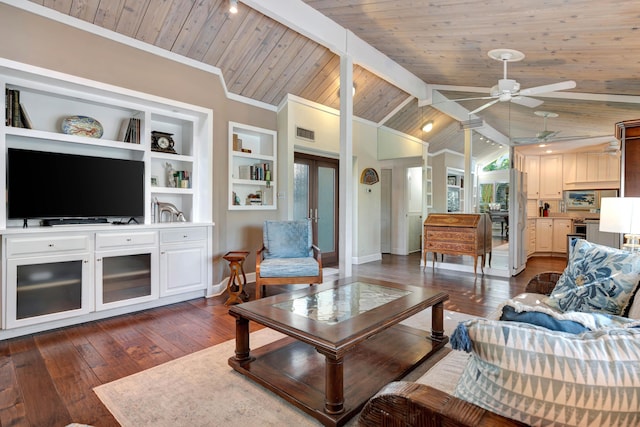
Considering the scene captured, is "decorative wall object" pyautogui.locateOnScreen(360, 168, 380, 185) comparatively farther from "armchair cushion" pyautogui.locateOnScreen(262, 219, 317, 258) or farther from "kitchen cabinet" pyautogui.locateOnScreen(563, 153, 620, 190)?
"kitchen cabinet" pyautogui.locateOnScreen(563, 153, 620, 190)

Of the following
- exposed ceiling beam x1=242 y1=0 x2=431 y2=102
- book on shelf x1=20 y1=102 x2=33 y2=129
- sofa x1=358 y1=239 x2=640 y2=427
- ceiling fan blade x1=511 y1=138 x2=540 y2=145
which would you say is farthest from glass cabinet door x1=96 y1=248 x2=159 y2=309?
ceiling fan blade x1=511 y1=138 x2=540 y2=145

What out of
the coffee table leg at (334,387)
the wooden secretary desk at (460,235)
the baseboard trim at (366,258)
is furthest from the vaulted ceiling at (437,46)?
the coffee table leg at (334,387)

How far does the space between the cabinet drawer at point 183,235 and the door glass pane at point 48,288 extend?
0.83m

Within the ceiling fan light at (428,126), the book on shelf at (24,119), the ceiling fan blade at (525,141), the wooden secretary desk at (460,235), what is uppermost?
the ceiling fan light at (428,126)

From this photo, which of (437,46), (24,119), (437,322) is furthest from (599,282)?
(24,119)

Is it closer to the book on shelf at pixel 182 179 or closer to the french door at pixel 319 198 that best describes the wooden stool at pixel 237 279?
the book on shelf at pixel 182 179

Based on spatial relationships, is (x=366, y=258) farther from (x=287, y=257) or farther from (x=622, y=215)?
(x=622, y=215)

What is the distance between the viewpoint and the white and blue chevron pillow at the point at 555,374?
70cm

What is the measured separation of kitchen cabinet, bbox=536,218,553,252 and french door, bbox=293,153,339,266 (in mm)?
4771

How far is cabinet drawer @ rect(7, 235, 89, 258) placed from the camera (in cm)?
A: 276

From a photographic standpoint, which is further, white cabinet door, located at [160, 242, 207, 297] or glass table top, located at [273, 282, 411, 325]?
white cabinet door, located at [160, 242, 207, 297]

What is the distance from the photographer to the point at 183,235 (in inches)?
153

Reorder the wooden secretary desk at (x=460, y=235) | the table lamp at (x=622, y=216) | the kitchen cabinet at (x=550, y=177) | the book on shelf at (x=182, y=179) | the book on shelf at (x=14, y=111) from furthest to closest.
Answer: the kitchen cabinet at (x=550, y=177), the wooden secretary desk at (x=460, y=235), the book on shelf at (x=182, y=179), the book on shelf at (x=14, y=111), the table lamp at (x=622, y=216)

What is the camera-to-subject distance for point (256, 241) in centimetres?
510
